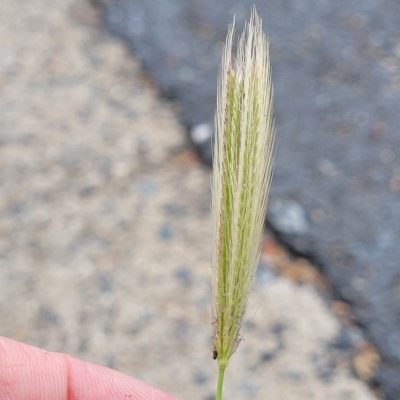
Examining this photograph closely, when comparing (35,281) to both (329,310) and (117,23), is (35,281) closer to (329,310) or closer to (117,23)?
(329,310)

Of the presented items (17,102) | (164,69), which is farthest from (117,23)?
(17,102)

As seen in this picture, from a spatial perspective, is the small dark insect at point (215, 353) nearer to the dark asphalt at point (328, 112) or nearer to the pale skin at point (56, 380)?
the pale skin at point (56, 380)

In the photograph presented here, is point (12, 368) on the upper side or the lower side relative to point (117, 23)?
lower

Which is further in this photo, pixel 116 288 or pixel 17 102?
pixel 17 102

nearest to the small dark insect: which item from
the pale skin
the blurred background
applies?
the pale skin

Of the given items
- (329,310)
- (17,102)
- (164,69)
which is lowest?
(329,310)

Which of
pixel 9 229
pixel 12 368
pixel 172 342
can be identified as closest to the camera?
pixel 12 368

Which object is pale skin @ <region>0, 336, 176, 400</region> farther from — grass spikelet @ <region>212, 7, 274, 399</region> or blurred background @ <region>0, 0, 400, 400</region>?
grass spikelet @ <region>212, 7, 274, 399</region>
